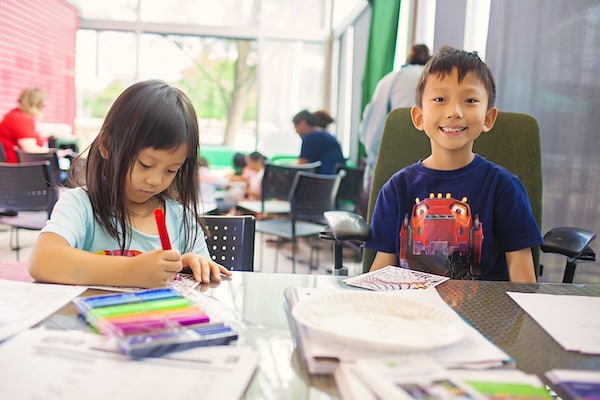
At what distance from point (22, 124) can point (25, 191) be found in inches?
59.2

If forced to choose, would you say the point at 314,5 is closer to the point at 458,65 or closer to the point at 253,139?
the point at 253,139

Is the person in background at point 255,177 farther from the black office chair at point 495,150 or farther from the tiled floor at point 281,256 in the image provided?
the black office chair at point 495,150

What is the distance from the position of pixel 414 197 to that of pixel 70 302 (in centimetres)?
88

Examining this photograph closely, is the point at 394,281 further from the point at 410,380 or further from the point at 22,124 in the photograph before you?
the point at 22,124

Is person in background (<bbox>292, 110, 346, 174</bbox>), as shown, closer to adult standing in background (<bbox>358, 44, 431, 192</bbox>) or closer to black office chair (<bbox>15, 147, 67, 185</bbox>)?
adult standing in background (<bbox>358, 44, 431, 192</bbox>)

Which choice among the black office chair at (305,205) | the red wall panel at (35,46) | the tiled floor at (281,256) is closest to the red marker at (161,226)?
the red wall panel at (35,46)

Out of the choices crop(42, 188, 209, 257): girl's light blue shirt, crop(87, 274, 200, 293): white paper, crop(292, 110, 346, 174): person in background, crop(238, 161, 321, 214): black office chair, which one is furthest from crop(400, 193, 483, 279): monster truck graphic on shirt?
crop(292, 110, 346, 174): person in background

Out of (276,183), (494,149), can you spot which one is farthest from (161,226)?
(276,183)

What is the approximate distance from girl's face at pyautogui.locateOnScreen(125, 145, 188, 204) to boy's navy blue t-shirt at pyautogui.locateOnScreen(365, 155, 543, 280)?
529 mm

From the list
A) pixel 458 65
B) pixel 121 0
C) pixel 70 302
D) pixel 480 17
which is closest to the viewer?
pixel 70 302

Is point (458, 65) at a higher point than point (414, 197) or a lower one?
higher

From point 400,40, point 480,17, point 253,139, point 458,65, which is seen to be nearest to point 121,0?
point 253,139

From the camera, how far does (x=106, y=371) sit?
1.72ft

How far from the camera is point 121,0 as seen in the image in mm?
7812
